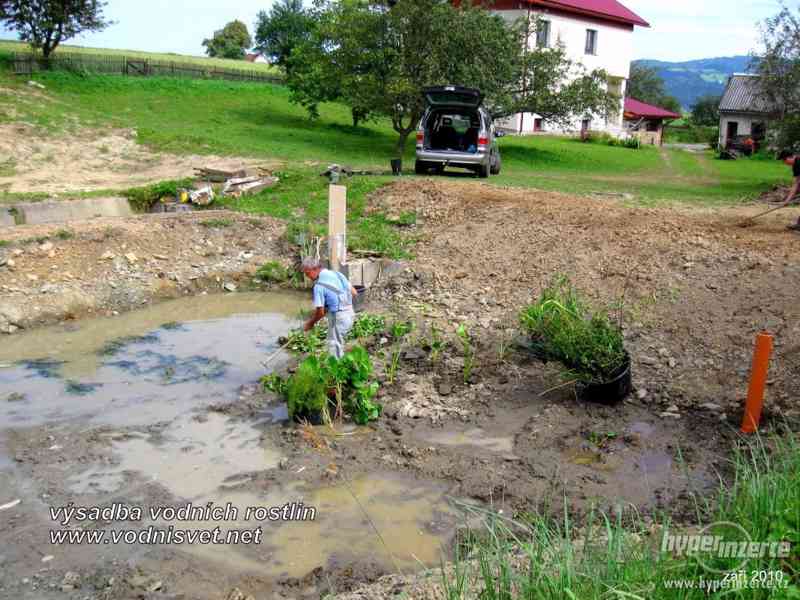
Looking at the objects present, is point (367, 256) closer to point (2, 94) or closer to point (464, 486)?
point (464, 486)

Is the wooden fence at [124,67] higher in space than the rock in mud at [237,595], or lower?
higher

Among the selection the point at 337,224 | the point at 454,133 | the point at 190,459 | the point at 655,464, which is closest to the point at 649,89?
the point at 454,133

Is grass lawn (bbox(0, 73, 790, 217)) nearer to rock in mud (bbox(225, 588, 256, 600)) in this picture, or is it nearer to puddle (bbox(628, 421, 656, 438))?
puddle (bbox(628, 421, 656, 438))

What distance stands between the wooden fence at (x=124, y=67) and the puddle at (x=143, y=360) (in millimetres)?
24271

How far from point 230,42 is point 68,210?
64.1 meters

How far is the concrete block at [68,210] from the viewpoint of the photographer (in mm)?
14328

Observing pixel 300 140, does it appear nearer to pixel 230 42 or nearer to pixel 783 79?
pixel 783 79

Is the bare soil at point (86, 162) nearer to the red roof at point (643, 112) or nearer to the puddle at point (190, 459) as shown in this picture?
the puddle at point (190, 459)

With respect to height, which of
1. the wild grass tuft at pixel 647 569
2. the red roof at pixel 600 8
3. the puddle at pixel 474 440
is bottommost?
the puddle at pixel 474 440

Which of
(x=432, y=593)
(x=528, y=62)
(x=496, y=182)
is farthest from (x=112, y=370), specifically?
(x=528, y=62)

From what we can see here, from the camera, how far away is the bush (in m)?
7.64

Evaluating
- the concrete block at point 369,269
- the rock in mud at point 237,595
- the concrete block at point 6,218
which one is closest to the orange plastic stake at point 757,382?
the rock in mud at point 237,595

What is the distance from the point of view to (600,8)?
39.5m

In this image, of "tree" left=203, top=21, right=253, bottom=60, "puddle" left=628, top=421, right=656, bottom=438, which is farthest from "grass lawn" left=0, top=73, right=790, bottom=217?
"tree" left=203, top=21, right=253, bottom=60
